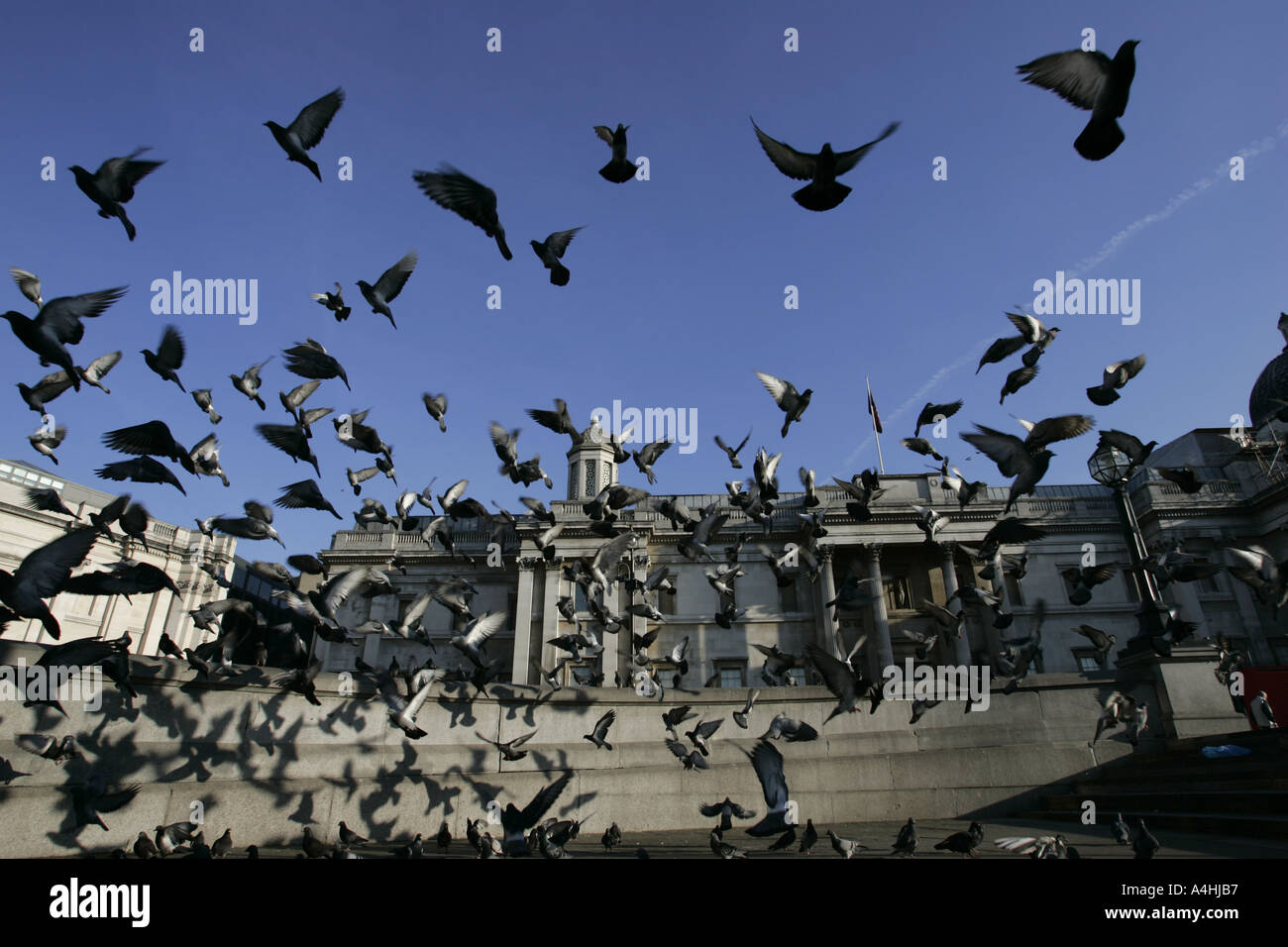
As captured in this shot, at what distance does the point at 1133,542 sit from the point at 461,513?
14921mm

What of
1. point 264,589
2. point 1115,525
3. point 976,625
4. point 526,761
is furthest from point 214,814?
point 264,589

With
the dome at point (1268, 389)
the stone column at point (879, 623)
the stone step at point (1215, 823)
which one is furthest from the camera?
the dome at point (1268, 389)

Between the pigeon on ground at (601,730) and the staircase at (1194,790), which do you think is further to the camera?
the pigeon on ground at (601,730)

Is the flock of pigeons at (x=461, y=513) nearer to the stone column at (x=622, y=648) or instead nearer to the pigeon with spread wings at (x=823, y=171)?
the pigeon with spread wings at (x=823, y=171)

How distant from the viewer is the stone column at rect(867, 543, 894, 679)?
136 feet

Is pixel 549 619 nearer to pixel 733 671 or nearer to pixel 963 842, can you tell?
pixel 733 671

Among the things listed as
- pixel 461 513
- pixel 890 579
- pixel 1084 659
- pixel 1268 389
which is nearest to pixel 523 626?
pixel 890 579

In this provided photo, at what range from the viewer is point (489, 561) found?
158 feet

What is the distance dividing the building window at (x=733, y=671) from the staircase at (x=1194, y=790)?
29.5 meters

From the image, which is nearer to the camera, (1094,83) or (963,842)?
(1094,83)

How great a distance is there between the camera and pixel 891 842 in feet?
33.7

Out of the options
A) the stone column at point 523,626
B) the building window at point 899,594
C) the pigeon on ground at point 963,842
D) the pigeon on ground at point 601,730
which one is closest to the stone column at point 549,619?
the stone column at point 523,626

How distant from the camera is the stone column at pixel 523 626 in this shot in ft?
138

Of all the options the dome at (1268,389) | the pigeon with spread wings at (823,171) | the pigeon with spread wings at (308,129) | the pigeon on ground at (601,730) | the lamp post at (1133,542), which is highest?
the dome at (1268,389)
